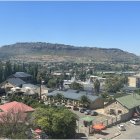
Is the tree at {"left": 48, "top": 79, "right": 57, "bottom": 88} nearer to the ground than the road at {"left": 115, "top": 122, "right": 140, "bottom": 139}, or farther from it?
farther from it

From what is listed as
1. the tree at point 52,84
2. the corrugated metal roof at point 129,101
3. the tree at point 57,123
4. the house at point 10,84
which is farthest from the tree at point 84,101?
the tree at point 52,84

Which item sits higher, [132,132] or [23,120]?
[23,120]

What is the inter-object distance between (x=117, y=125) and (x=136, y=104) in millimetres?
11103

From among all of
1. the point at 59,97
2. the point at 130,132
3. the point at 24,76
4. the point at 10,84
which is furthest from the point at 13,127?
the point at 24,76

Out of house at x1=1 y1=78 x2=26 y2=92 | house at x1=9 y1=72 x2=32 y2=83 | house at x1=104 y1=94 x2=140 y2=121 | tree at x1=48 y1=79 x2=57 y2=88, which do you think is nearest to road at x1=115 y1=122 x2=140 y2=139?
house at x1=104 y1=94 x2=140 y2=121

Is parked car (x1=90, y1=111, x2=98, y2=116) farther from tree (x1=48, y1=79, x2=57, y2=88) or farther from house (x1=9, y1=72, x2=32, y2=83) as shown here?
house (x1=9, y1=72, x2=32, y2=83)

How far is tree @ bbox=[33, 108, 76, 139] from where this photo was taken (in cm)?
3862

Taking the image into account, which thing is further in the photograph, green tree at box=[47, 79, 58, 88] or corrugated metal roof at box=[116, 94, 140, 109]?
green tree at box=[47, 79, 58, 88]

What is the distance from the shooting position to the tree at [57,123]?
127ft

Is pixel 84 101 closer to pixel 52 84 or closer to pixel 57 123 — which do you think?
pixel 57 123

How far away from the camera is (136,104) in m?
58.2

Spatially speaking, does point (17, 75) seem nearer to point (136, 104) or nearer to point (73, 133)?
point (136, 104)

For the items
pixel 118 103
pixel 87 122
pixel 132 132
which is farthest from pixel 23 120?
pixel 118 103

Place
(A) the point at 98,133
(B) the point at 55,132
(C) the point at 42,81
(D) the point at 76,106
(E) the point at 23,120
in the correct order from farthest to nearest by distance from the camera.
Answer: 1. (C) the point at 42,81
2. (D) the point at 76,106
3. (A) the point at 98,133
4. (B) the point at 55,132
5. (E) the point at 23,120
